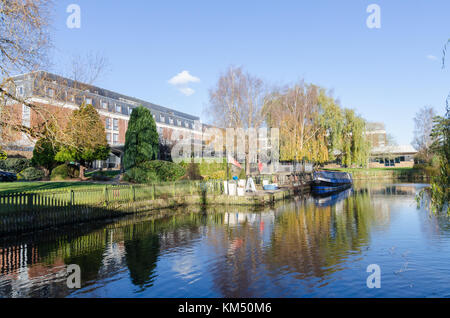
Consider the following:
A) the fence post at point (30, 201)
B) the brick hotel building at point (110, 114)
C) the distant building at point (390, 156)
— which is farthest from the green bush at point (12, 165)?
the distant building at point (390, 156)

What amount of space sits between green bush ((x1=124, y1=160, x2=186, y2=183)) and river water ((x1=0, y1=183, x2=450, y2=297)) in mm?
10325

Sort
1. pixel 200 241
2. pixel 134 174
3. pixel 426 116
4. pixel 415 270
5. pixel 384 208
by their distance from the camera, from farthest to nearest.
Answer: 1. pixel 426 116
2. pixel 134 174
3. pixel 384 208
4. pixel 200 241
5. pixel 415 270

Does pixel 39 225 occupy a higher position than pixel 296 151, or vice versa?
pixel 296 151

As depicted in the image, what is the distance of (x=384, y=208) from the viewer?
2033 cm

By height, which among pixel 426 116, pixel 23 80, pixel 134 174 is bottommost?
pixel 134 174

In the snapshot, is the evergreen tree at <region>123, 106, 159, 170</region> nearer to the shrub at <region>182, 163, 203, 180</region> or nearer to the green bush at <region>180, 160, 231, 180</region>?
the shrub at <region>182, 163, 203, 180</region>

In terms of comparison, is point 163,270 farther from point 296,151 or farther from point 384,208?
point 296,151

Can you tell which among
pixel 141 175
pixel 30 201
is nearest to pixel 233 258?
pixel 30 201

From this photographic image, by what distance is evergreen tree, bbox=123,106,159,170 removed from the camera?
2794 cm

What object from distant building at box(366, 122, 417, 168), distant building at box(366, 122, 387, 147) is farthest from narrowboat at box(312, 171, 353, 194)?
distant building at box(366, 122, 387, 147)

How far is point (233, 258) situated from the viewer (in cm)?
916
